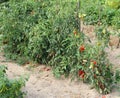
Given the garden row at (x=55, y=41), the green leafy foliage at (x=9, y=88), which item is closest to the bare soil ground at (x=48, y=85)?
the garden row at (x=55, y=41)

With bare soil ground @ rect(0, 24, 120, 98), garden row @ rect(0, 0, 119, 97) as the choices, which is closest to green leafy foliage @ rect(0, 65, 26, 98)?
bare soil ground @ rect(0, 24, 120, 98)

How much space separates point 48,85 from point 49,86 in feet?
0.10

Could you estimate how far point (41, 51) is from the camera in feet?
19.1

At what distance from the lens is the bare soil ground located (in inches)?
206

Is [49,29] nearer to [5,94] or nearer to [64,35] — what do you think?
[64,35]

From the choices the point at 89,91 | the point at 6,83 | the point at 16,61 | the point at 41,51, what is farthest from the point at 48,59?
the point at 6,83

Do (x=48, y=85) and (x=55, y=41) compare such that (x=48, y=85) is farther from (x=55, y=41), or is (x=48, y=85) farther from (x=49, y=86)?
(x=55, y=41)

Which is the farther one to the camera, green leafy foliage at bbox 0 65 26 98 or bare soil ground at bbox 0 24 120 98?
bare soil ground at bbox 0 24 120 98

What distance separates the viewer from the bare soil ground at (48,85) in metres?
5.24

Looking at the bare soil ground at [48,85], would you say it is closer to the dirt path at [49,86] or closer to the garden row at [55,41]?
the dirt path at [49,86]

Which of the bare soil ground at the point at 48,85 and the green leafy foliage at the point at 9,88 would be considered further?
the bare soil ground at the point at 48,85

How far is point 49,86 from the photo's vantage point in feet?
17.9

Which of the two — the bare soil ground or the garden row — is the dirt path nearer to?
the bare soil ground

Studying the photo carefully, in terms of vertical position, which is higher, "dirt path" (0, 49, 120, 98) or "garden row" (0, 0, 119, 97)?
"garden row" (0, 0, 119, 97)
